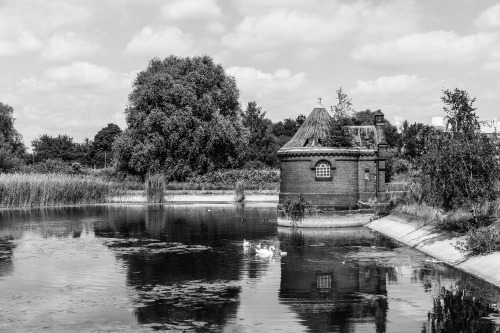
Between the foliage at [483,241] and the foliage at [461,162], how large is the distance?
7.66ft

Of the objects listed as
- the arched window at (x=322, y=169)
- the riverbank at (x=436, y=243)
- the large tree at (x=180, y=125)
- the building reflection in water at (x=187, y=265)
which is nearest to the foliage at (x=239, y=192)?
the large tree at (x=180, y=125)

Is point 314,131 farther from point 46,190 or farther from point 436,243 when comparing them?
point 46,190

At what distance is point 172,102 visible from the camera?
72875mm

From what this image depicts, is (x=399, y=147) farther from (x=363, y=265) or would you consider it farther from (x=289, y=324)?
(x=289, y=324)

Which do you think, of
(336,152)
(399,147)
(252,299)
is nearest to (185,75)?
(399,147)

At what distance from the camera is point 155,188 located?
70.7 m

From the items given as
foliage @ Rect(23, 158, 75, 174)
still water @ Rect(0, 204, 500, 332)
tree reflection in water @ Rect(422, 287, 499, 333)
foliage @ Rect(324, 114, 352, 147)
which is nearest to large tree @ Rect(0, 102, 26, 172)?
foliage @ Rect(23, 158, 75, 174)

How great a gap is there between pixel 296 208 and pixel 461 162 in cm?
1576

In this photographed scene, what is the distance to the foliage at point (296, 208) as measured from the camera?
138 feet

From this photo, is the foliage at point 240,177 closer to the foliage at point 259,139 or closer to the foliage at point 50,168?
the foliage at point 50,168

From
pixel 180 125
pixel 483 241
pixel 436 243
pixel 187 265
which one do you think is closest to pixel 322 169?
pixel 436 243

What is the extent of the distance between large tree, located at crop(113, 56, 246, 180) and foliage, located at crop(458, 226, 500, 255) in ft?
160

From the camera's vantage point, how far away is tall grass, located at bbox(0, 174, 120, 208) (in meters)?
58.2

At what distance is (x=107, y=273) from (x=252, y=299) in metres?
7.45
